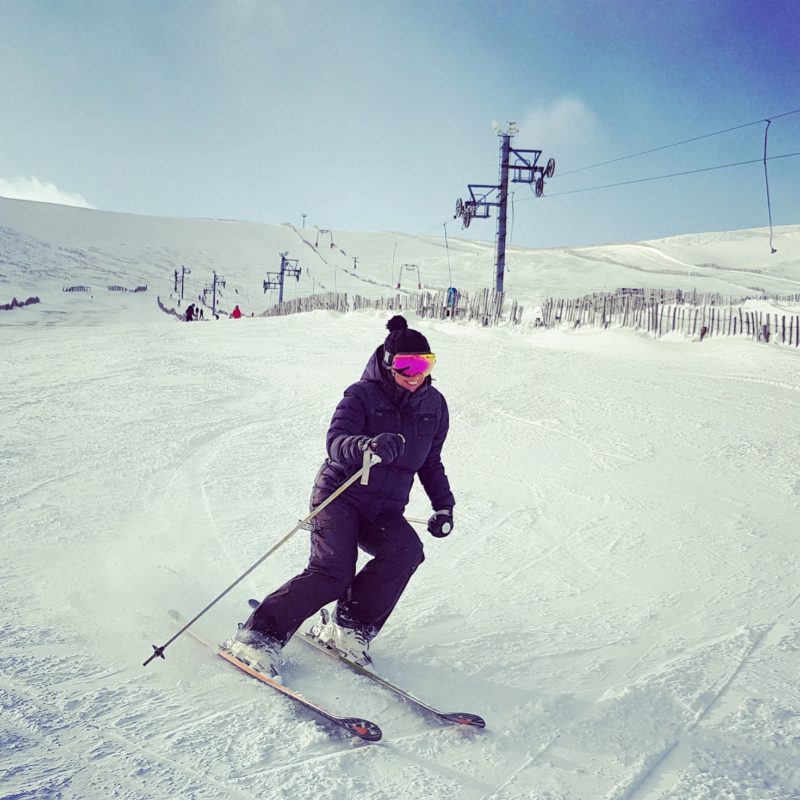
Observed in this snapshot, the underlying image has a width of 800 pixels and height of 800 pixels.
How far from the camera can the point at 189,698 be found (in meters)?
2.48

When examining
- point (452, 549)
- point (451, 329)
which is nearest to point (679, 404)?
point (452, 549)

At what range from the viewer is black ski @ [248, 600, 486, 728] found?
93.6 inches

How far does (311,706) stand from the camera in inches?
93.5

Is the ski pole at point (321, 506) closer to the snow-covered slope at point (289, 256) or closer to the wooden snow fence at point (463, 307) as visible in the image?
the wooden snow fence at point (463, 307)

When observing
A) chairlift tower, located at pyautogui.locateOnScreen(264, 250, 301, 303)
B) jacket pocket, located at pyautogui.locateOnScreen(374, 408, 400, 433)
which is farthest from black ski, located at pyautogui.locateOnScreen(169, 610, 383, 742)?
chairlift tower, located at pyautogui.locateOnScreen(264, 250, 301, 303)

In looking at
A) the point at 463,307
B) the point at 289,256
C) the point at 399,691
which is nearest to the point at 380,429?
the point at 399,691

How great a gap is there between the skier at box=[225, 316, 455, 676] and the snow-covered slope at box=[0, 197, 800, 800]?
0.19 metres

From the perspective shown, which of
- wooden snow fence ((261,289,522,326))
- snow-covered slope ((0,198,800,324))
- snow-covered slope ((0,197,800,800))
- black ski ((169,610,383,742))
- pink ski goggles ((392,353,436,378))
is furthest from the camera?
snow-covered slope ((0,198,800,324))

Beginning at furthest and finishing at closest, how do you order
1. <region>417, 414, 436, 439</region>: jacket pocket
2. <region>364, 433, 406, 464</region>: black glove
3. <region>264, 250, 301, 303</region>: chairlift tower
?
<region>264, 250, 301, 303</region>: chairlift tower
<region>417, 414, 436, 439</region>: jacket pocket
<region>364, 433, 406, 464</region>: black glove

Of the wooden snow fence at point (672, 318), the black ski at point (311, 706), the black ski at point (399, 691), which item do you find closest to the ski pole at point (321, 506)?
the black ski at point (311, 706)

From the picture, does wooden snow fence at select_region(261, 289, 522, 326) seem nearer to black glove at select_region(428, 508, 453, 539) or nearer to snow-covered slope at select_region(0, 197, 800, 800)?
snow-covered slope at select_region(0, 197, 800, 800)

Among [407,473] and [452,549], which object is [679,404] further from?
[407,473]

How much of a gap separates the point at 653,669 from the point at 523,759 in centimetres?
89

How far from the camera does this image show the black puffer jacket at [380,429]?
2.85 m
